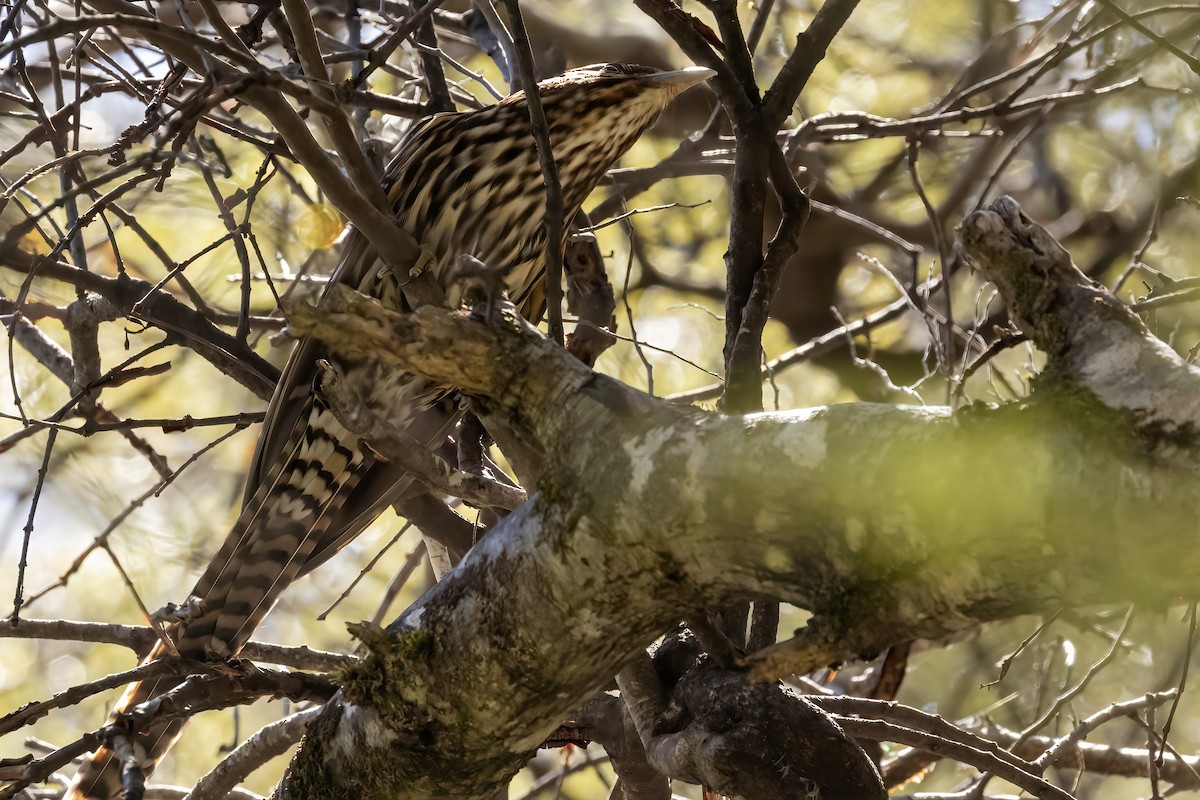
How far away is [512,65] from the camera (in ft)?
9.91

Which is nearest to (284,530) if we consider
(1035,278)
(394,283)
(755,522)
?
(394,283)

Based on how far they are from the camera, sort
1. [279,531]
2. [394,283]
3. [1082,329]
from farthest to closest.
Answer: [279,531] < [394,283] < [1082,329]

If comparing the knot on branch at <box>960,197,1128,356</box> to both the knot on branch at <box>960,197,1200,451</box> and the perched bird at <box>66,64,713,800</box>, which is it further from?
the perched bird at <box>66,64,713,800</box>

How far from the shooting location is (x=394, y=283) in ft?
8.00

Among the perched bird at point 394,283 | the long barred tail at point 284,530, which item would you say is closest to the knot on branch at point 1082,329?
the perched bird at point 394,283

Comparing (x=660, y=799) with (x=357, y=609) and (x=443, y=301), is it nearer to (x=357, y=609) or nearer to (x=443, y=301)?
(x=443, y=301)

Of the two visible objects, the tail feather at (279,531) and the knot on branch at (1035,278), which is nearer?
the knot on branch at (1035,278)

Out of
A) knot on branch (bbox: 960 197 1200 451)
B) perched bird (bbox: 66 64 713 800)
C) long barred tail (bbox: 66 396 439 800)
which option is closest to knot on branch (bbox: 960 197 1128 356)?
knot on branch (bbox: 960 197 1200 451)

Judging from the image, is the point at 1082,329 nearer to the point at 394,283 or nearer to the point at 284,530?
the point at 394,283

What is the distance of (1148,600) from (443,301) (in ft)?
4.20

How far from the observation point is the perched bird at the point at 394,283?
2502mm

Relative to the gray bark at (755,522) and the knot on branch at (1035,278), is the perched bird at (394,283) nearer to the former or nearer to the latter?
the gray bark at (755,522)

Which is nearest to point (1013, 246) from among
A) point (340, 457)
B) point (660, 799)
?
point (660, 799)

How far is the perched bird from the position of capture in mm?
2502
